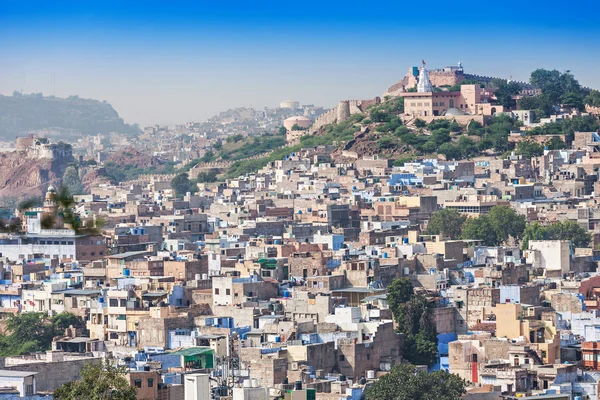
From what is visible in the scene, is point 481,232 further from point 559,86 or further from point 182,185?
point 559,86

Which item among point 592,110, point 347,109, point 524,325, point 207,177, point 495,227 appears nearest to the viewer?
point 524,325

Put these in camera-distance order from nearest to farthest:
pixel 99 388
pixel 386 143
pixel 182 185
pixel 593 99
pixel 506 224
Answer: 1. pixel 99 388
2. pixel 506 224
3. pixel 386 143
4. pixel 593 99
5. pixel 182 185

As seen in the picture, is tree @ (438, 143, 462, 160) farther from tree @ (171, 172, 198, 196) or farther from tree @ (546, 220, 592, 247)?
tree @ (546, 220, 592, 247)

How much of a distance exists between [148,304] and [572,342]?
7474 millimetres

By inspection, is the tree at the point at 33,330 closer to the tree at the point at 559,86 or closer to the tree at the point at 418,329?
the tree at the point at 418,329

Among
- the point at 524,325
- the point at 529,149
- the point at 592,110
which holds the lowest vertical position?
the point at 524,325

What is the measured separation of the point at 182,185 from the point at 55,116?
10029 cm

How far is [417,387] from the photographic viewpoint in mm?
23906

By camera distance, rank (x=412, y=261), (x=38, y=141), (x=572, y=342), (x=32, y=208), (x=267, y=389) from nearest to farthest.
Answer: (x=267, y=389) < (x=572, y=342) < (x=412, y=261) < (x=32, y=208) < (x=38, y=141)

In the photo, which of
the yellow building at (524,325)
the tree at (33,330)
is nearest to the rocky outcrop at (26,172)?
the tree at (33,330)

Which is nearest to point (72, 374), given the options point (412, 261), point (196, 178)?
point (412, 261)

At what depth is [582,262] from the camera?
35.2 m

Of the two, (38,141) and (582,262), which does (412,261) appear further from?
(38,141)

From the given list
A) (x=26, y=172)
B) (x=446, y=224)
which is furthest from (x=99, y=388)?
(x=26, y=172)
